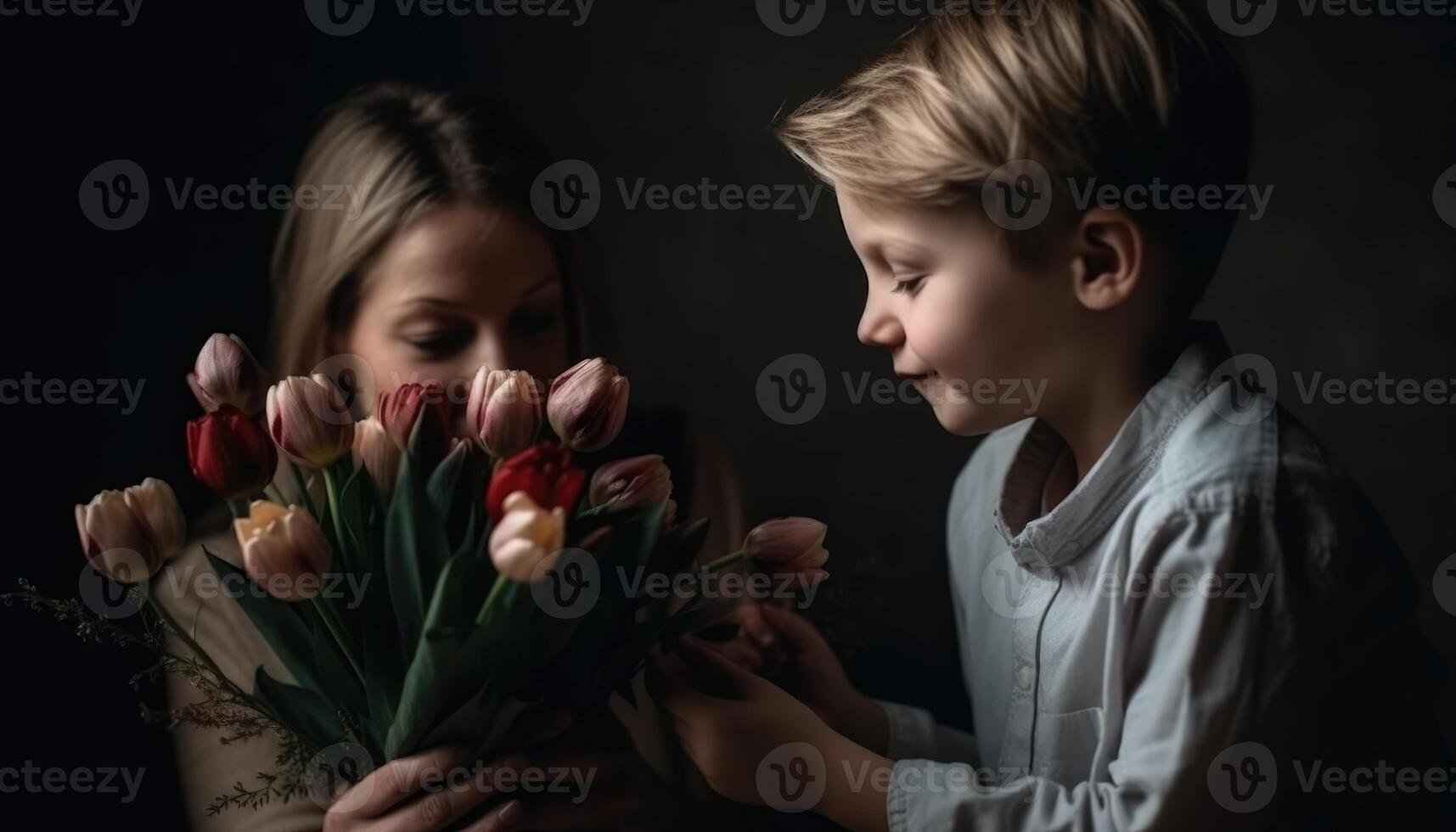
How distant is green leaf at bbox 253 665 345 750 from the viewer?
0.70 metres

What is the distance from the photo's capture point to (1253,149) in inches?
37.9

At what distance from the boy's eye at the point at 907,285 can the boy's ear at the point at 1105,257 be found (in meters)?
0.09

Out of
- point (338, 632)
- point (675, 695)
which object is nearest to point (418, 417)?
point (338, 632)

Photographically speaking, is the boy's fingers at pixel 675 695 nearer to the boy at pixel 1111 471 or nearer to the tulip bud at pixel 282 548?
the boy at pixel 1111 471

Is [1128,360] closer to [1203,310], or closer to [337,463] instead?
[1203,310]

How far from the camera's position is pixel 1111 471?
77 centimetres

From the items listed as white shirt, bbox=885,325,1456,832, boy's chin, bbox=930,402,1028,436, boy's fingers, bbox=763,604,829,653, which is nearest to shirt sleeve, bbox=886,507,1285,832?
white shirt, bbox=885,325,1456,832

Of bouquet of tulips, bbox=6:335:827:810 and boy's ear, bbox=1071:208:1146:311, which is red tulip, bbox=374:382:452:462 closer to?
bouquet of tulips, bbox=6:335:827:810

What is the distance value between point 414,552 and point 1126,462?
1.43 ft

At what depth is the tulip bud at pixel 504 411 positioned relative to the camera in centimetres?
67

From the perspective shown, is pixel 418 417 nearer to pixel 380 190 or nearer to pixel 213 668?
pixel 213 668

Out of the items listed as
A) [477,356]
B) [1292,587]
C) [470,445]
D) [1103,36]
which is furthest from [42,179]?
[1292,587]

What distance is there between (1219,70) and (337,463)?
0.57 m

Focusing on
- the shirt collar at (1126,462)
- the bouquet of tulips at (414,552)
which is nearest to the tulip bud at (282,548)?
the bouquet of tulips at (414,552)
